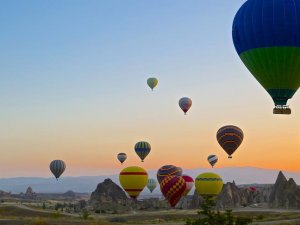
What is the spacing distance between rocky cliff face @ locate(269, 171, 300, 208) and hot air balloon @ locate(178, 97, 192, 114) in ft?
81.6

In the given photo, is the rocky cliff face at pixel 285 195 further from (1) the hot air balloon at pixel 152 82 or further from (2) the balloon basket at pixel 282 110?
(2) the balloon basket at pixel 282 110

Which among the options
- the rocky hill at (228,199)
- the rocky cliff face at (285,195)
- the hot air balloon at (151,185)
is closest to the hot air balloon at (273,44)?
the rocky cliff face at (285,195)

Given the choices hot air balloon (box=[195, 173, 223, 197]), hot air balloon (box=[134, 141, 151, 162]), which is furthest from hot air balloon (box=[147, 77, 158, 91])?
hot air balloon (box=[195, 173, 223, 197])

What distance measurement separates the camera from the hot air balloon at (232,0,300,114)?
49.4 m

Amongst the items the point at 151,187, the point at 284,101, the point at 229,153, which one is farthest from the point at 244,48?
the point at 151,187

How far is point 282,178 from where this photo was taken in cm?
10412

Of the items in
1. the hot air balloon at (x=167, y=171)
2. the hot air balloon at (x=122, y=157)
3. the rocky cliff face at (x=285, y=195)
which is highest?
the hot air balloon at (x=122, y=157)

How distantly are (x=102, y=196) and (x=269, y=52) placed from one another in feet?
262

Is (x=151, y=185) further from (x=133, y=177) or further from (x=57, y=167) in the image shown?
(x=133, y=177)

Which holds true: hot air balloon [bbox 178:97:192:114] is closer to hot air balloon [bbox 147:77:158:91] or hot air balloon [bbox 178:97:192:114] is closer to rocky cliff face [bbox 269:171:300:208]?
hot air balloon [bbox 147:77:158:91]

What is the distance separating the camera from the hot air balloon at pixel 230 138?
92.6 metres

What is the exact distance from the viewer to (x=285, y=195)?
331ft

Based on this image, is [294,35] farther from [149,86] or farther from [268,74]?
[149,86]

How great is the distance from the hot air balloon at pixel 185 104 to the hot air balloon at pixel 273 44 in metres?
58.9
